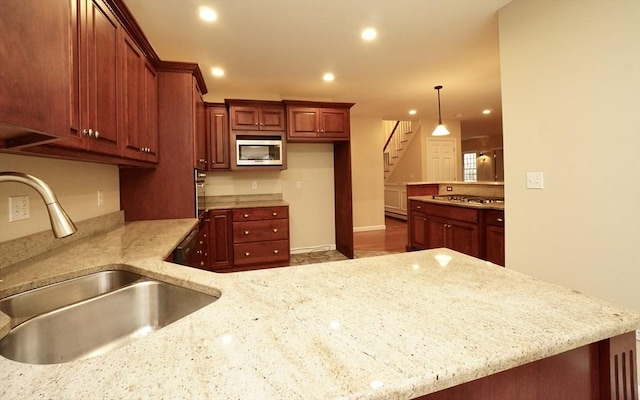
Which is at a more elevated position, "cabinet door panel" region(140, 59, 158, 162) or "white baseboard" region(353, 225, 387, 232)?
"cabinet door panel" region(140, 59, 158, 162)

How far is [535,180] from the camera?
6.80 feet

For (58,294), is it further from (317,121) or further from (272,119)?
(317,121)

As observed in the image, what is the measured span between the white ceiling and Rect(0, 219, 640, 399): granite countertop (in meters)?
2.27

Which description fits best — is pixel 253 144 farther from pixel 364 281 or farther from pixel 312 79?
pixel 364 281

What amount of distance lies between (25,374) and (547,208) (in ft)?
8.52

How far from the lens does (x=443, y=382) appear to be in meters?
0.47

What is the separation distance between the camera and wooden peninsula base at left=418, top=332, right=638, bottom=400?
0.62 metres

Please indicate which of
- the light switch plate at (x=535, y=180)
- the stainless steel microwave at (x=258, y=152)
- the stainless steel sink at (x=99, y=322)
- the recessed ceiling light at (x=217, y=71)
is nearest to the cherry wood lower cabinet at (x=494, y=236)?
the light switch plate at (x=535, y=180)

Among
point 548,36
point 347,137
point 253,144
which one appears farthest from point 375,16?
point 253,144

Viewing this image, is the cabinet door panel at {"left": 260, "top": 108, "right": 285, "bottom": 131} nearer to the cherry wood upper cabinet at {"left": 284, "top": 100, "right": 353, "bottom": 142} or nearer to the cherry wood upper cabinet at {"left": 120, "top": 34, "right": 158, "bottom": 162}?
the cherry wood upper cabinet at {"left": 284, "top": 100, "right": 353, "bottom": 142}

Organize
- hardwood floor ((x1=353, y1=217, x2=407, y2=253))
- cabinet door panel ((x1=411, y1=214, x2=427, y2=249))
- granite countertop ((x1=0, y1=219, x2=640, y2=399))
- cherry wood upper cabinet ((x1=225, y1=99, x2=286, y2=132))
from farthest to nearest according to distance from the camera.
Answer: hardwood floor ((x1=353, y1=217, x2=407, y2=253))
cabinet door panel ((x1=411, y1=214, x2=427, y2=249))
cherry wood upper cabinet ((x1=225, y1=99, x2=286, y2=132))
granite countertop ((x1=0, y1=219, x2=640, y2=399))

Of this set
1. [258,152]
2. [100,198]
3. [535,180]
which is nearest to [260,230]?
[258,152]

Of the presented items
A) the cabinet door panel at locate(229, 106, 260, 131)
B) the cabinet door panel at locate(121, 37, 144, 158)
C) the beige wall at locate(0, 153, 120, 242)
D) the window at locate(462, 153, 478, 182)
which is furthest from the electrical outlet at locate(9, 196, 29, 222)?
the window at locate(462, 153, 478, 182)

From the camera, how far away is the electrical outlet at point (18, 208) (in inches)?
50.0
